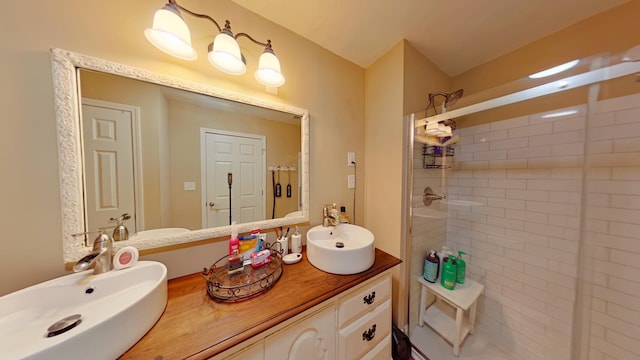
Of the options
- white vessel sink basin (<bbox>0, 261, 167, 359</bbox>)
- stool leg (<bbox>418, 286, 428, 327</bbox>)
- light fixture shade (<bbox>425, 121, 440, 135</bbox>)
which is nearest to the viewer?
white vessel sink basin (<bbox>0, 261, 167, 359</bbox>)

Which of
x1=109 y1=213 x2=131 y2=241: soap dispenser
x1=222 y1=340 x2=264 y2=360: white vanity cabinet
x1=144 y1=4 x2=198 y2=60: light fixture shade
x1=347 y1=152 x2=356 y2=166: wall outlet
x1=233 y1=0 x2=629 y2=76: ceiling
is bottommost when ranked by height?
x1=222 y1=340 x2=264 y2=360: white vanity cabinet

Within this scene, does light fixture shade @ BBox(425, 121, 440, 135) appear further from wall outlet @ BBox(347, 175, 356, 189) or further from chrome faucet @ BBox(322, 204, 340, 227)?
chrome faucet @ BBox(322, 204, 340, 227)

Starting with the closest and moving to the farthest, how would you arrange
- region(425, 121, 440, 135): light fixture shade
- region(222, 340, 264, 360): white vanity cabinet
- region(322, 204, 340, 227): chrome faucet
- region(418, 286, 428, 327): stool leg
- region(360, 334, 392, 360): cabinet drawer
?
region(222, 340, 264, 360): white vanity cabinet, region(360, 334, 392, 360): cabinet drawer, region(322, 204, 340, 227): chrome faucet, region(425, 121, 440, 135): light fixture shade, region(418, 286, 428, 327): stool leg

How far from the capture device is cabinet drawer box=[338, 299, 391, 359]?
0.87 m

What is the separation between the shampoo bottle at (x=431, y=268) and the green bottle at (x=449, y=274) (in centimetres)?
5

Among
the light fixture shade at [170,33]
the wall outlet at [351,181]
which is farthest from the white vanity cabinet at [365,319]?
the light fixture shade at [170,33]

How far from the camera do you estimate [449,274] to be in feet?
4.68

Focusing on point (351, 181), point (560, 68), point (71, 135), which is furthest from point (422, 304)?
point (71, 135)

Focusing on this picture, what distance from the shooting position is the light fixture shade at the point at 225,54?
861mm

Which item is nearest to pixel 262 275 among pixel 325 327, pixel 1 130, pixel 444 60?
pixel 325 327

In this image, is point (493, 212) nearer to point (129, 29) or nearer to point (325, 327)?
point (325, 327)

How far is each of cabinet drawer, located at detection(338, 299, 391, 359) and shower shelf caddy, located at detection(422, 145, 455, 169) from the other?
3.57 ft

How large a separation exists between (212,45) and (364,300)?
154 cm

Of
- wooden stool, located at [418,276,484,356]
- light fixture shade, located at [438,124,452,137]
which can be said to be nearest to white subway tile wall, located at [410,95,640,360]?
wooden stool, located at [418,276,484,356]
